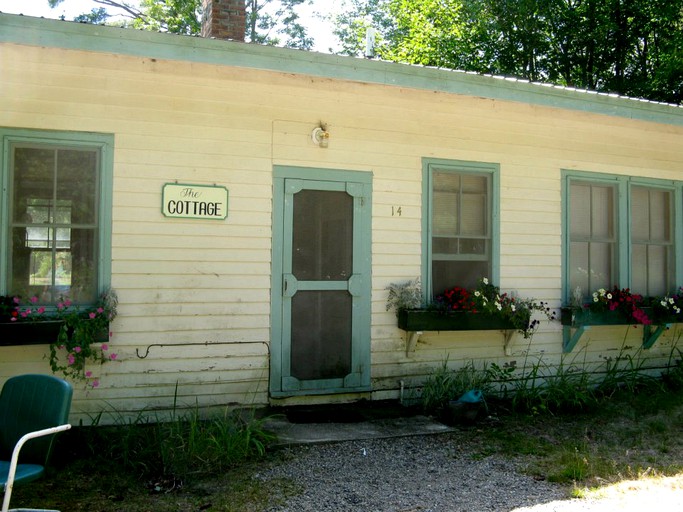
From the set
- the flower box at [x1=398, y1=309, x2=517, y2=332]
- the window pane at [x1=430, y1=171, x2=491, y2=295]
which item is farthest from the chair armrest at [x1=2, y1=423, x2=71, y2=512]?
the window pane at [x1=430, y1=171, x2=491, y2=295]

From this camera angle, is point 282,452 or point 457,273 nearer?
point 282,452

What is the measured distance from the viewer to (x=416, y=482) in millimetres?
4129

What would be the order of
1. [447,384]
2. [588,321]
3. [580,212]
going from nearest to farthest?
1. [447,384]
2. [588,321]
3. [580,212]

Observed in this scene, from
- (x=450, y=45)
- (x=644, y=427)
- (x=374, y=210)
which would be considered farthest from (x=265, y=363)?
(x=450, y=45)

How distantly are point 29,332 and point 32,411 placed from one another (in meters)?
1.47

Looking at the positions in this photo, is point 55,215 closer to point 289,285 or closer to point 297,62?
point 289,285

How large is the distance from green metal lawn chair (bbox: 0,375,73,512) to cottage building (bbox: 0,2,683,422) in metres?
1.35

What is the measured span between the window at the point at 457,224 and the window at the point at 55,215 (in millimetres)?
2828

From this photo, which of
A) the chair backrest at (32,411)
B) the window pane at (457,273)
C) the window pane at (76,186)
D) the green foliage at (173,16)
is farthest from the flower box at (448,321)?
the green foliage at (173,16)

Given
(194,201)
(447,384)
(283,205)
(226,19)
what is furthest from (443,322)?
(226,19)

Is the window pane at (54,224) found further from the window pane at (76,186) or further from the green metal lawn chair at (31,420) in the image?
the green metal lawn chair at (31,420)

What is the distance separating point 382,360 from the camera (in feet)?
19.1

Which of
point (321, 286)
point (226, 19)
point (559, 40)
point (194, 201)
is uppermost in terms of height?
point (559, 40)

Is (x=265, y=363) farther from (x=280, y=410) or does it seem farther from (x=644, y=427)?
(x=644, y=427)
